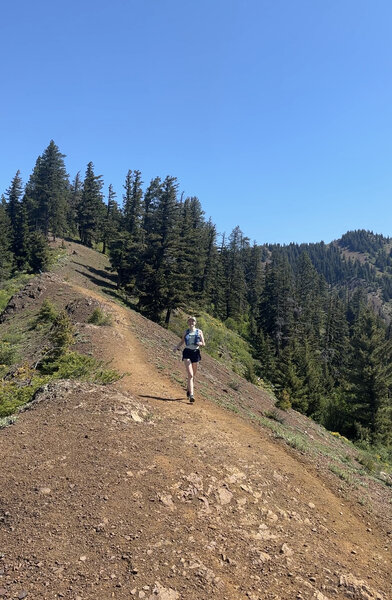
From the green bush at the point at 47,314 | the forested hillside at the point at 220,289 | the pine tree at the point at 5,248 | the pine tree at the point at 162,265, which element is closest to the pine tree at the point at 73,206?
the forested hillside at the point at 220,289

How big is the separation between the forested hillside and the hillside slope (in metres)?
12.5

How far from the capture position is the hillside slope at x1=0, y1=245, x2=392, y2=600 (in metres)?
4.13

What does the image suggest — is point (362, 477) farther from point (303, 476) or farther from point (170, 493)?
point (170, 493)

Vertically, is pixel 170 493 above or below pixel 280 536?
above

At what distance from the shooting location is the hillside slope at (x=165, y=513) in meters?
4.13

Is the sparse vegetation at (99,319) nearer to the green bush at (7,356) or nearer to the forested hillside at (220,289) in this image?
the green bush at (7,356)

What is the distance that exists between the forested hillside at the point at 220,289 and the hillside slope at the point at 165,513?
12.5 metres

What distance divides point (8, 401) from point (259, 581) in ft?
21.5

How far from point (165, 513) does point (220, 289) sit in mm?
63115

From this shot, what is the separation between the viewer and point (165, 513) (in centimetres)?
509

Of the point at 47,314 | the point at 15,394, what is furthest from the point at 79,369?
the point at 47,314

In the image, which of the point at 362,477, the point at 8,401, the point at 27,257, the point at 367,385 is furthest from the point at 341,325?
the point at 8,401

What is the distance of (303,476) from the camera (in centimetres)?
725

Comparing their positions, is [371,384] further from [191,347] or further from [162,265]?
[191,347]
